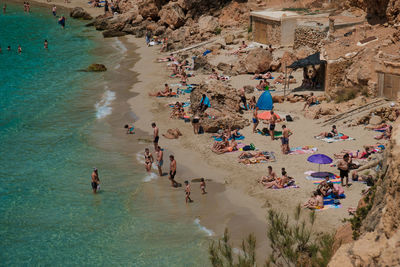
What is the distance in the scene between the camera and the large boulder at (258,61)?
36531 millimetres

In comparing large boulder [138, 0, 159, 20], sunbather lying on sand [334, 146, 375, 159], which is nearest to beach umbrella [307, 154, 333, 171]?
sunbather lying on sand [334, 146, 375, 159]

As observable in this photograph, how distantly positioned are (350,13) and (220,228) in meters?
23.3

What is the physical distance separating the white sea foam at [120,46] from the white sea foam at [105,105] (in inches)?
544

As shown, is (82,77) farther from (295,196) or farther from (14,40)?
(295,196)

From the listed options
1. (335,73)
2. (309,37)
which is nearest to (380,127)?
(335,73)

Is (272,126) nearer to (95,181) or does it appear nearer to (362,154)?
(362,154)

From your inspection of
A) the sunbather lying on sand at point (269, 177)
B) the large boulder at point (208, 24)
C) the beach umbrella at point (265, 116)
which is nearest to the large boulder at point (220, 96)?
the beach umbrella at point (265, 116)

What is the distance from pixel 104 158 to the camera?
83.9 feet

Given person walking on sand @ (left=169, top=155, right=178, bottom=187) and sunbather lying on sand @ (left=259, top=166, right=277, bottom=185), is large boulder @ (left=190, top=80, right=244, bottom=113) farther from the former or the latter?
sunbather lying on sand @ (left=259, top=166, right=277, bottom=185)

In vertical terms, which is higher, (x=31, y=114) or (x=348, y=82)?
(x=348, y=82)

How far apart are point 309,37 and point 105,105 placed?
14017 millimetres

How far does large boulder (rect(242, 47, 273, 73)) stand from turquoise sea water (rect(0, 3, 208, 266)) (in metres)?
8.93

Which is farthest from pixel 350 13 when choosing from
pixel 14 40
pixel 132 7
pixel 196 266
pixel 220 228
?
pixel 14 40

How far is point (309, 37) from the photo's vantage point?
1458 inches
